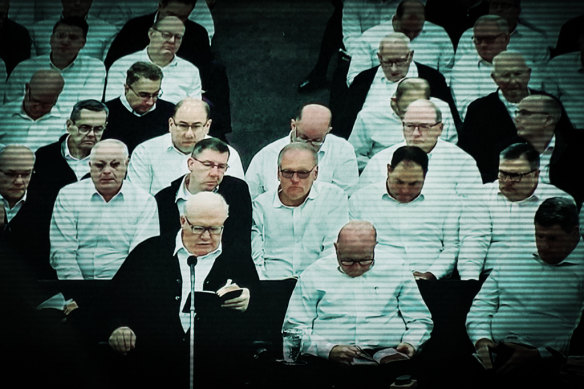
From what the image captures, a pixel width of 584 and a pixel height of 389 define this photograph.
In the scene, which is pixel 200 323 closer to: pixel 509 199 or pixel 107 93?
pixel 107 93

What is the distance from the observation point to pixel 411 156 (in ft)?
13.0

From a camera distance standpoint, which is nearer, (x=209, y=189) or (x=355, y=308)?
(x=355, y=308)

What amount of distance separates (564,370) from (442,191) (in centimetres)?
107

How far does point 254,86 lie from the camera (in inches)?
156

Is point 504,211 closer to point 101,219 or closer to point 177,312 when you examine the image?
point 177,312

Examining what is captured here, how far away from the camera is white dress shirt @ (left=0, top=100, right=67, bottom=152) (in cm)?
399

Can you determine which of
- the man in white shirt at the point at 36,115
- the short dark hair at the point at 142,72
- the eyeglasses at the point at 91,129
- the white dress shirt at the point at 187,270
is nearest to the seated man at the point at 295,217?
the white dress shirt at the point at 187,270

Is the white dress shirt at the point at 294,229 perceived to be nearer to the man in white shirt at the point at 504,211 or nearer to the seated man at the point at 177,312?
the seated man at the point at 177,312

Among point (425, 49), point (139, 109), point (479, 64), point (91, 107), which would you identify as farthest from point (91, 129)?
point (479, 64)

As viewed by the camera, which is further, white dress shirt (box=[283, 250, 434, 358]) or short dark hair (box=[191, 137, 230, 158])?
short dark hair (box=[191, 137, 230, 158])

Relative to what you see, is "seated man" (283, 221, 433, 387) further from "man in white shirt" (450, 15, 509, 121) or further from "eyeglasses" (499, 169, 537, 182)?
"man in white shirt" (450, 15, 509, 121)

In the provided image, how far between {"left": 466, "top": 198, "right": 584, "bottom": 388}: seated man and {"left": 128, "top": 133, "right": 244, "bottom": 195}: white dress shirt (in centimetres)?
142

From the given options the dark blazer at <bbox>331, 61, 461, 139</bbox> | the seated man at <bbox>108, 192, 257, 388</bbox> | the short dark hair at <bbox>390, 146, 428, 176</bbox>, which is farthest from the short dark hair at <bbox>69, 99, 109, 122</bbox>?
the short dark hair at <bbox>390, 146, 428, 176</bbox>

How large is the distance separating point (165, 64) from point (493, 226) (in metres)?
1.88
